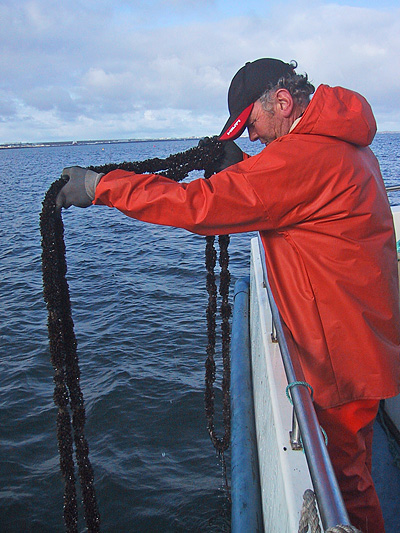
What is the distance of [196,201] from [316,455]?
1140mm

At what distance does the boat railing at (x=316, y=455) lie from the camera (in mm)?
1339

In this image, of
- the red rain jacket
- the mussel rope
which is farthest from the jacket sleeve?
the mussel rope

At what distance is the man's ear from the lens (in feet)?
7.49

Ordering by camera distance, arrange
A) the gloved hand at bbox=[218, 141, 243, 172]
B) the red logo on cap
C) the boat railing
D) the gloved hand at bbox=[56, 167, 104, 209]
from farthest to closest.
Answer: the gloved hand at bbox=[218, 141, 243, 172], the red logo on cap, the gloved hand at bbox=[56, 167, 104, 209], the boat railing

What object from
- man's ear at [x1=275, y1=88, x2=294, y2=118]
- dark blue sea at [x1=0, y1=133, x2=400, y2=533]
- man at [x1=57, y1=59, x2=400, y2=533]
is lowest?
dark blue sea at [x1=0, y1=133, x2=400, y2=533]

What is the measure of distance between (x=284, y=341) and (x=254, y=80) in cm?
134

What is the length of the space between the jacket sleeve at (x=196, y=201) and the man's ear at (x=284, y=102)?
0.47 meters

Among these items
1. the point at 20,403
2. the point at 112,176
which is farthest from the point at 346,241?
the point at 20,403

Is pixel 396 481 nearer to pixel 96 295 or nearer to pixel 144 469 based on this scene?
pixel 144 469

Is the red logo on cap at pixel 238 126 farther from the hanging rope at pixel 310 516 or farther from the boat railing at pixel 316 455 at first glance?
the hanging rope at pixel 310 516

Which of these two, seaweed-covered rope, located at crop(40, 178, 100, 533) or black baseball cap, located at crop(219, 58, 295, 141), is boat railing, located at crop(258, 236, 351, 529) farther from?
seaweed-covered rope, located at crop(40, 178, 100, 533)

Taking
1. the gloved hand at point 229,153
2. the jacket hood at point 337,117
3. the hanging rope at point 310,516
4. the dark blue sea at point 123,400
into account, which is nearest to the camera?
the hanging rope at point 310,516

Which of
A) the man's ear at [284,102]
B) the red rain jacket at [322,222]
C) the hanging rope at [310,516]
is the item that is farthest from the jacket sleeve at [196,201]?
the hanging rope at [310,516]

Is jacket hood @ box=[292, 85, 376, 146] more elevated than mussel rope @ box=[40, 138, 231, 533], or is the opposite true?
jacket hood @ box=[292, 85, 376, 146]
